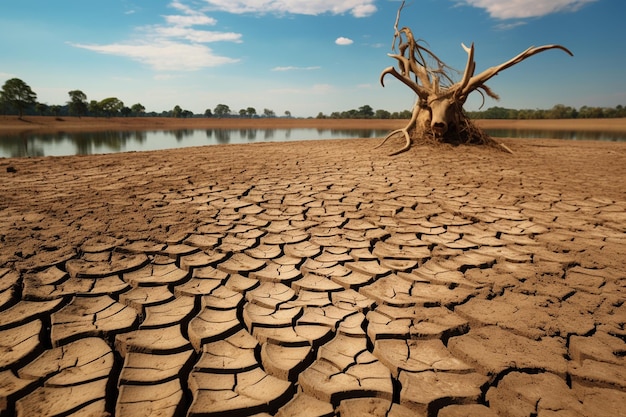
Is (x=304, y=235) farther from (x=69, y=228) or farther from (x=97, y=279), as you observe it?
(x=69, y=228)

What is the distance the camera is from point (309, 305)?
1400 millimetres

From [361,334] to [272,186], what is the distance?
247 centimetres

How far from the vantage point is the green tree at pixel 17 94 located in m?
29.0

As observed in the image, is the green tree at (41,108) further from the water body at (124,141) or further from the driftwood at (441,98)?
the driftwood at (441,98)

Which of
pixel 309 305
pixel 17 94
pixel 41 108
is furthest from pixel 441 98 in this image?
pixel 41 108

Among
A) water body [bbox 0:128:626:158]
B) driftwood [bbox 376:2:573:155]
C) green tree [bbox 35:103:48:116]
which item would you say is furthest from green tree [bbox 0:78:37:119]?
driftwood [bbox 376:2:573:155]

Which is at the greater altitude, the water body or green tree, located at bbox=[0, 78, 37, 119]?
green tree, located at bbox=[0, 78, 37, 119]

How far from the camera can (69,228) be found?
7.04ft

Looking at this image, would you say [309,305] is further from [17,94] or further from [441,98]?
[17,94]

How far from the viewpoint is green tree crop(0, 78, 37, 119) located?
2904 centimetres

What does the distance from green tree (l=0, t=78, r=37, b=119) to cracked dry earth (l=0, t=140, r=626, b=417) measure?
36.0 m

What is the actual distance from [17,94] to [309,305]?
3981cm

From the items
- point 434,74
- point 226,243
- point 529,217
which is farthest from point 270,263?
point 434,74

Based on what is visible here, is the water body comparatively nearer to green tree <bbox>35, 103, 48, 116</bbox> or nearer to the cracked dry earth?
the cracked dry earth
